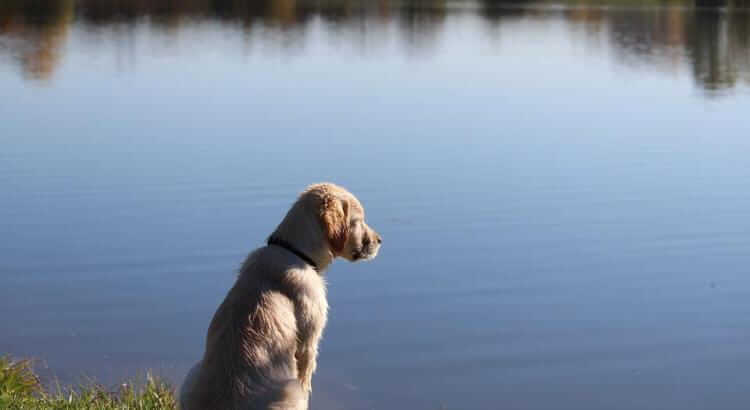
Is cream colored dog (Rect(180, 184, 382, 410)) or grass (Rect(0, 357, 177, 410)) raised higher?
cream colored dog (Rect(180, 184, 382, 410))

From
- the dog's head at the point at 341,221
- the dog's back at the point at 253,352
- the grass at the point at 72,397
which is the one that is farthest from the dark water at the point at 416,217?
the dog's back at the point at 253,352

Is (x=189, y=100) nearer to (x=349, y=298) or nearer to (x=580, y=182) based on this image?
(x=580, y=182)

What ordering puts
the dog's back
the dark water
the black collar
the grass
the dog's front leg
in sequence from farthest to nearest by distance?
the dark water → the grass → the black collar → the dog's front leg → the dog's back

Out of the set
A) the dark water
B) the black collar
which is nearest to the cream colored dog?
the black collar

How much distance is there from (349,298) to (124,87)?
18736 millimetres

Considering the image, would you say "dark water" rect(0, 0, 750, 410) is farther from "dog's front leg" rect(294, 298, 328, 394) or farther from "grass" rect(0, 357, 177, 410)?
"dog's front leg" rect(294, 298, 328, 394)

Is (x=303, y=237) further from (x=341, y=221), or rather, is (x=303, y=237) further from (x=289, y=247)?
(x=341, y=221)

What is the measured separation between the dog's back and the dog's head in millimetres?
356

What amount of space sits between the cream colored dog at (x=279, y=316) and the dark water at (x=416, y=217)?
3.63 metres

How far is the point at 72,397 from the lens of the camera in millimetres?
7375

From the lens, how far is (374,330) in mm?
11469

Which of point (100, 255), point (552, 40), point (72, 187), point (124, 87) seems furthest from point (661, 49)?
point (100, 255)

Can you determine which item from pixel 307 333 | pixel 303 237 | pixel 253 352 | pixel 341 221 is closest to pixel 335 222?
pixel 341 221

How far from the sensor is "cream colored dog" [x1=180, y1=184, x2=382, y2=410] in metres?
5.61
